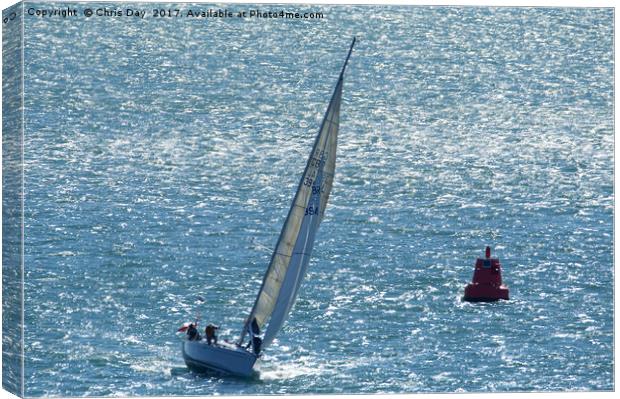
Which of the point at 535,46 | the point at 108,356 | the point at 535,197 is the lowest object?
the point at 108,356

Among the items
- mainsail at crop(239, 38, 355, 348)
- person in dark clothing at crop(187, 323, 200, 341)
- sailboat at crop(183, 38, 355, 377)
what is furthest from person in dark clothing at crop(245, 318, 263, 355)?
person in dark clothing at crop(187, 323, 200, 341)

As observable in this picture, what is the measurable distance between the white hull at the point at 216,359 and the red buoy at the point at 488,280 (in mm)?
7131

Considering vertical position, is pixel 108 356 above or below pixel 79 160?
below

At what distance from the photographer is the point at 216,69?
6600 cm

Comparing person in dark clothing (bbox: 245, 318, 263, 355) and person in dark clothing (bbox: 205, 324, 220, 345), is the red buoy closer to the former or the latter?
person in dark clothing (bbox: 245, 318, 263, 355)

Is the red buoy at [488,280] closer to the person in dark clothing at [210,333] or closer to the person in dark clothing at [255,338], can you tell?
the person in dark clothing at [255,338]

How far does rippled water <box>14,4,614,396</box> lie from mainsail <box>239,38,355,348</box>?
1092 millimetres

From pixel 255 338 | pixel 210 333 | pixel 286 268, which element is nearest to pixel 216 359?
pixel 210 333

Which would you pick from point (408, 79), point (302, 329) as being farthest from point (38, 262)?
point (408, 79)

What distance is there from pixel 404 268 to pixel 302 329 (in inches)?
209

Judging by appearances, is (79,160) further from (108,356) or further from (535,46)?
(535,46)

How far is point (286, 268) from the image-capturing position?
6278 centimetres

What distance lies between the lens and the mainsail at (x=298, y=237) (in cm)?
6178

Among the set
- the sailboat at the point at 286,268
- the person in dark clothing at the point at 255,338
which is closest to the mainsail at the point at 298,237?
the sailboat at the point at 286,268
